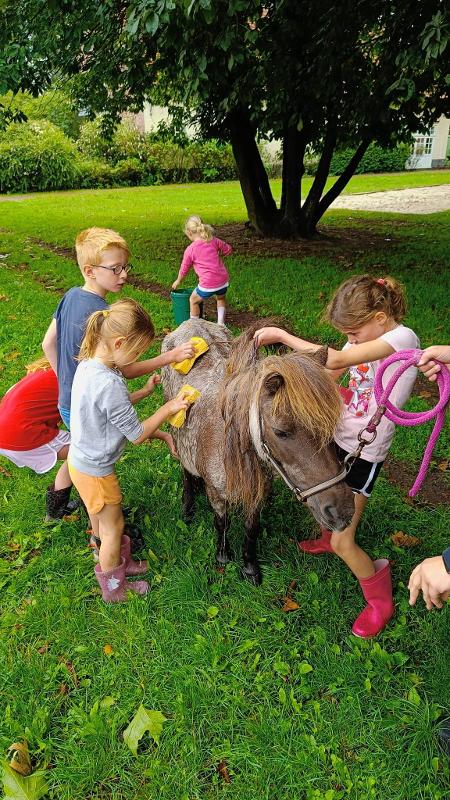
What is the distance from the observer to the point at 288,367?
229cm

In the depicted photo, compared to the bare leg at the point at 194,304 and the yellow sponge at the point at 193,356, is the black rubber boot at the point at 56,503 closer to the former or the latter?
the yellow sponge at the point at 193,356

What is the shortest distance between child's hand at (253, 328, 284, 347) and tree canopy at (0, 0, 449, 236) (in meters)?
3.11

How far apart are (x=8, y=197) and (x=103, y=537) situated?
81.2 ft

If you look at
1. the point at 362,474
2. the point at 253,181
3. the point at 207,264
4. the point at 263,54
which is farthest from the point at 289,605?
the point at 253,181

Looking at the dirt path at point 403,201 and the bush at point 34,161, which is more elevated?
the bush at point 34,161

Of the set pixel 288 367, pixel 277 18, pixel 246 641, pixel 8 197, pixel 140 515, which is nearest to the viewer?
pixel 288 367

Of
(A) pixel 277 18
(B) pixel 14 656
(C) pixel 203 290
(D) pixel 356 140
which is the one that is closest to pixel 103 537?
(B) pixel 14 656

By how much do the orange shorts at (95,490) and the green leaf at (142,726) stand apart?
1020 mm

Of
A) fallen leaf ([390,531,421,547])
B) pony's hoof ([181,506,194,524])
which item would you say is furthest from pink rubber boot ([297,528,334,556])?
pony's hoof ([181,506,194,524])

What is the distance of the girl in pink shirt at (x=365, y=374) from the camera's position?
2.67 metres

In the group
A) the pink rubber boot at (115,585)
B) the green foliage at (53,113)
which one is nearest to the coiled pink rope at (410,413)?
the pink rubber boot at (115,585)

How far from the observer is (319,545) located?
3496 millimetres

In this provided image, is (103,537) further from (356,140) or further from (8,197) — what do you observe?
(8,197)

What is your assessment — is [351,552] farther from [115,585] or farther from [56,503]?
[56,503]
